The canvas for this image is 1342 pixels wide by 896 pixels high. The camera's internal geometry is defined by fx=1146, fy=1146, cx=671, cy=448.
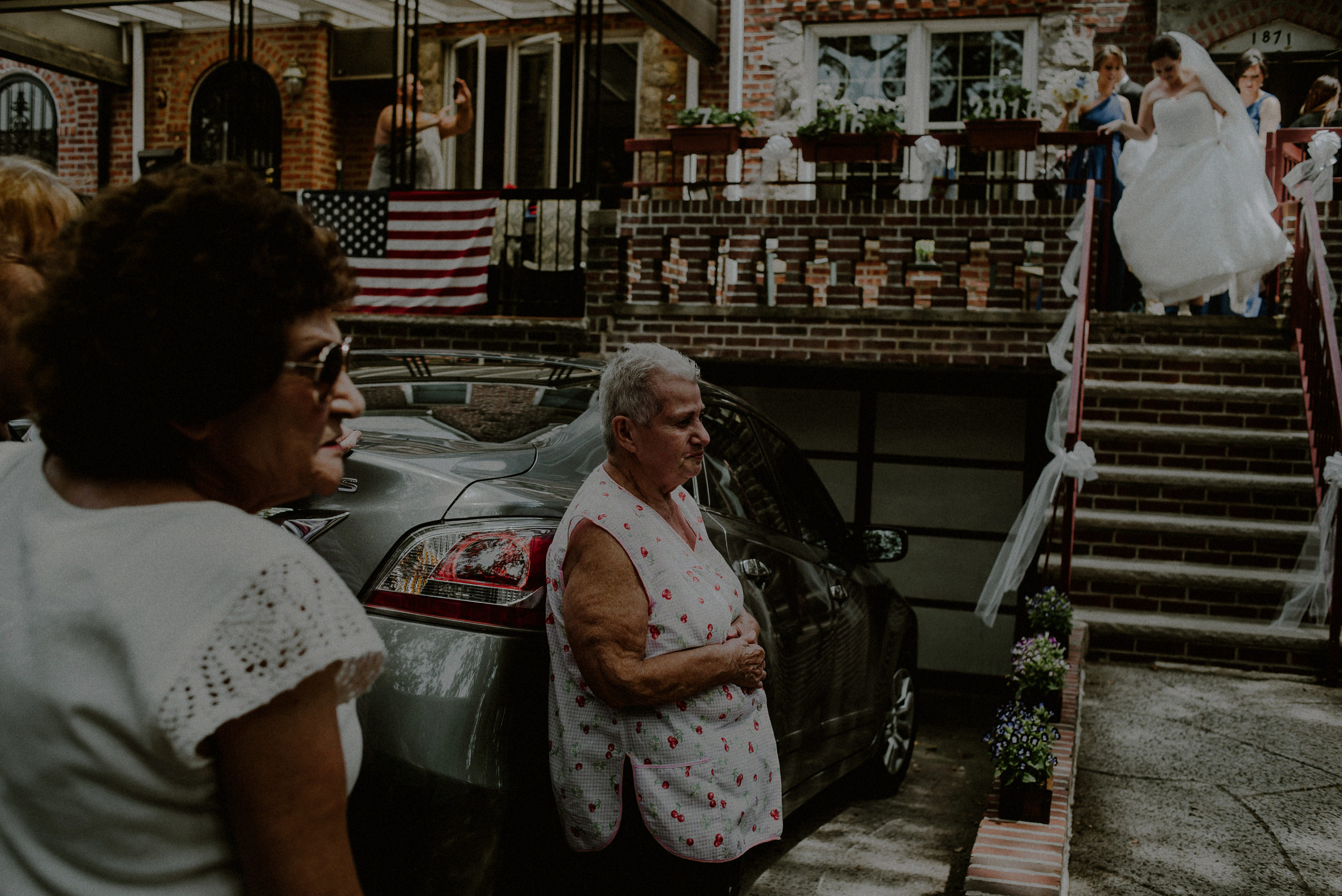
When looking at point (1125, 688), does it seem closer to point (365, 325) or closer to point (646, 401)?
point (646, 401)

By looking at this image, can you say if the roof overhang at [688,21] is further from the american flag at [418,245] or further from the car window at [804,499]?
the car window at [804,499]

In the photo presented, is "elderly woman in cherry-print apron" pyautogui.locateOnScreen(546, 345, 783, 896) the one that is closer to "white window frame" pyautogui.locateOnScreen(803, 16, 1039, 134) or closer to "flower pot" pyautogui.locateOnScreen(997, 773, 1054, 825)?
"flower pot" pyautogui.locateOnScreen(997, 773, 1054, 825)

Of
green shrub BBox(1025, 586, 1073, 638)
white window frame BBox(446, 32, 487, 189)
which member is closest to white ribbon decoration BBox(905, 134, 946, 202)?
green shrub BBox(1025, 586, 1073, 638)

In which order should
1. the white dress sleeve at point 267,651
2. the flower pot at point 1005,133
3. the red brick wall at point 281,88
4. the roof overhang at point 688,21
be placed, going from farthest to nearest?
1. the red brick wall at point 281,88
2. the roof overhang at point 688,21
3. the flower pot at point 1005,133
4. the white dress sleeve at point 267,651

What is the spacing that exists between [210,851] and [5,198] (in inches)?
65.2

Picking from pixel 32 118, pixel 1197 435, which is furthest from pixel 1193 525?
pixel 32 118

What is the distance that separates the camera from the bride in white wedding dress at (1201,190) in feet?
26.1

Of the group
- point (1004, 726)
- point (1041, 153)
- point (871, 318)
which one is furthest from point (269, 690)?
point (1041, 153)

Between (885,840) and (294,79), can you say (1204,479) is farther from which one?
(294,79)

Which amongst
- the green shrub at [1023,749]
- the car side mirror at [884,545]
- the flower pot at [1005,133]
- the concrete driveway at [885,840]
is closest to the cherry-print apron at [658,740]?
the concrete driveway at [885,840]

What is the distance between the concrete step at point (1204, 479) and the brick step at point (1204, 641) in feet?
2.93

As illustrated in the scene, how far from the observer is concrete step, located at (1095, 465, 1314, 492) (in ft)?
23.8

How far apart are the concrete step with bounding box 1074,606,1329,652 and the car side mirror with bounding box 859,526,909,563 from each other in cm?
272

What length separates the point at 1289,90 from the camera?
11.7 metres
